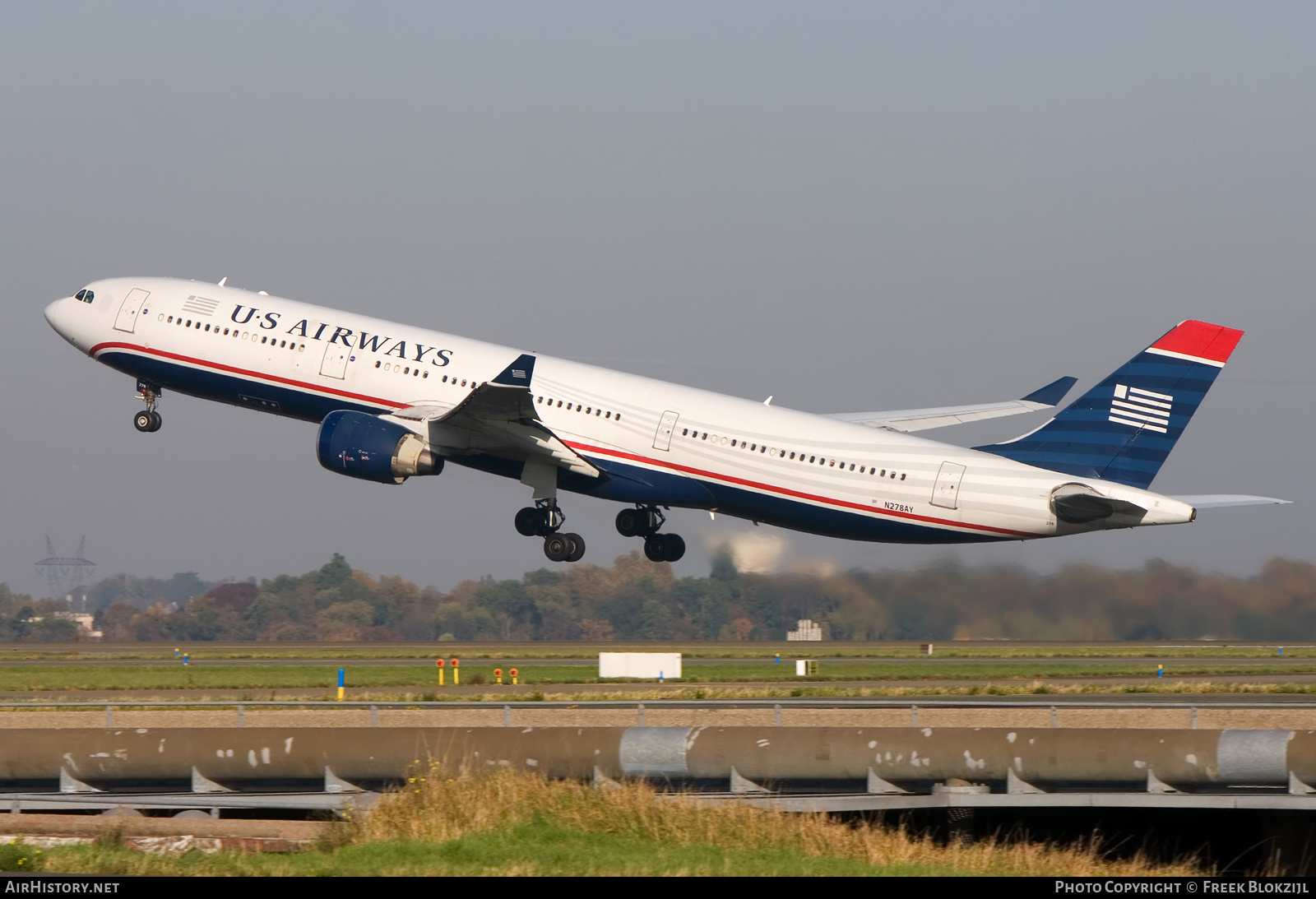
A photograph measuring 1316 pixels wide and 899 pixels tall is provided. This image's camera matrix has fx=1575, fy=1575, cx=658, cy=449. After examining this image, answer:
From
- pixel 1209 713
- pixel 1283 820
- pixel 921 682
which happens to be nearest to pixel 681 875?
pixel 1283 820

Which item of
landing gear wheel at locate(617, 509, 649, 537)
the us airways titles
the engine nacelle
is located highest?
the us airways titles

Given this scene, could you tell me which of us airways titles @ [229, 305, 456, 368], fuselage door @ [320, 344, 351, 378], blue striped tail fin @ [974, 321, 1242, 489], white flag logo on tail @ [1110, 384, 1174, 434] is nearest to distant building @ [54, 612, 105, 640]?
us airways titles @ [229, 305, 456, 368]

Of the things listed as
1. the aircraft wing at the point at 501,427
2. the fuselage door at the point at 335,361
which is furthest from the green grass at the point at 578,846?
the fuselage door at the point at 335,361

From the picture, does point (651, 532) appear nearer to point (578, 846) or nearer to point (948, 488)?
point (948, 488)

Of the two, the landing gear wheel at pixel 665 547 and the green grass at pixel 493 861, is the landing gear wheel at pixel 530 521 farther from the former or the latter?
the green grass at pixel 493 861

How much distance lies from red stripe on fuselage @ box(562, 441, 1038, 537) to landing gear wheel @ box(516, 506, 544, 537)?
9.85 ft

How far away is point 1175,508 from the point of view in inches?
1578

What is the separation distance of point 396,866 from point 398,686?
2487cm

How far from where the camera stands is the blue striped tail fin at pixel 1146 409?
4147 centimetres

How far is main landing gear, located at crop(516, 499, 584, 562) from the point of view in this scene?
160ft

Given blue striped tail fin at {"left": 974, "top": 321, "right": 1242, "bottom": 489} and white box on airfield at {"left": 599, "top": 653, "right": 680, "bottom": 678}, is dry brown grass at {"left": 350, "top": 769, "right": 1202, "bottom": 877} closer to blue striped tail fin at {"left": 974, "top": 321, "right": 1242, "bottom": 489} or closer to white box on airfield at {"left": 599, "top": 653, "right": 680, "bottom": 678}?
blue striped tail fin at {"left": 974, "top": 321, "right": 1242, "bottom": 489}

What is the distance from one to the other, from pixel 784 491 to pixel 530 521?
9.00 metres

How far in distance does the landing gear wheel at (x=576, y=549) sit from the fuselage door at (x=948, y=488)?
37.8 feet

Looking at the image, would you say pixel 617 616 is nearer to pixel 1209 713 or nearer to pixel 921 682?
pixel 921 682
